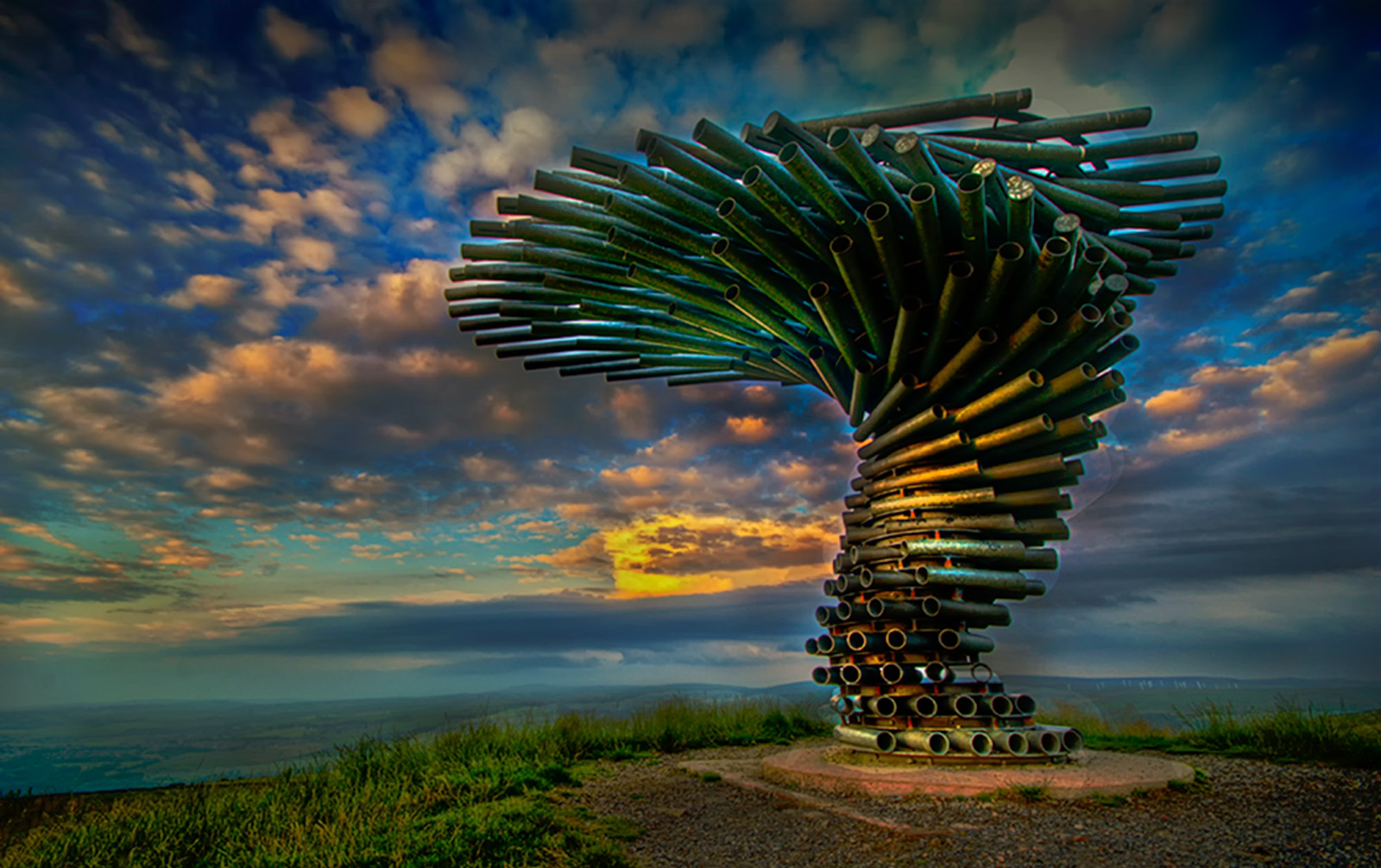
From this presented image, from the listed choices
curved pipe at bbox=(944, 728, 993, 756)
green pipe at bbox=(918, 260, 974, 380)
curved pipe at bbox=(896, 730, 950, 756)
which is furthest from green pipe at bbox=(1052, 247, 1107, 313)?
curved pipe at bbox=(896, 730, 950, 756)

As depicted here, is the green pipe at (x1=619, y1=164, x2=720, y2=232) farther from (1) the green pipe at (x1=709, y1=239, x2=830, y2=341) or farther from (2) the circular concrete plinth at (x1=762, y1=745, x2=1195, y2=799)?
(2) the circular concrete plinth at (x1=762, y1=745, x2=1195, y2=799)

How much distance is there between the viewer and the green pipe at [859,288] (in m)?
5.85

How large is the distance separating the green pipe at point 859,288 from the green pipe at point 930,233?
480mm

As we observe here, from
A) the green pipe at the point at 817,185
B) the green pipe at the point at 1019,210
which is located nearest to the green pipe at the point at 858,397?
the green pipe at the point at 817,185

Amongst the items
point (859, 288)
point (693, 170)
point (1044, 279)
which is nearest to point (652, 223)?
point (693, 170)

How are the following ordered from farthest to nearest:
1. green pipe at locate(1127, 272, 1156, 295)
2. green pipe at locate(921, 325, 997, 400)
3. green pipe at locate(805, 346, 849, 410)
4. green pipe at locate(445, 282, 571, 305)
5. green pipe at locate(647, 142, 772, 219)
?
green pipe at locate(445, 282, 571, 305), green pipe at locate(1127, 272, 1156, 295), green pipe at locate(805, 346, 849, 410), green pipe at locate(921, 325, 997, 400), green pipe at locate(647, 142, 772, 219)

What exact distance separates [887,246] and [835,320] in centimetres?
88

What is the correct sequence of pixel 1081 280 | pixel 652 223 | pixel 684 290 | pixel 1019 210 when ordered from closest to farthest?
pixel 1019 210, pixel 1081 280, pixel 652 223, pixel 684 290

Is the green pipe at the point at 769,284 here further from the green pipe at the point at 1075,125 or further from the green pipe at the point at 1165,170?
the green pipe at the point at 1165,170

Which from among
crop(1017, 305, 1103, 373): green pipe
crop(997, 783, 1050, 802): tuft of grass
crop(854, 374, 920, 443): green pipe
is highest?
crop(1017, 305, 1103, 373): green pipe

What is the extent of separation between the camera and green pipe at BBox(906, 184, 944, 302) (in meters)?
5.33

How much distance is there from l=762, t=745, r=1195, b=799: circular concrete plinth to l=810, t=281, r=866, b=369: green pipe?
A: 3208 mm

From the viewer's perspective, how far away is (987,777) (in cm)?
504

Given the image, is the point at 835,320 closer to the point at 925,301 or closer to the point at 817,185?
the point at 925,301
